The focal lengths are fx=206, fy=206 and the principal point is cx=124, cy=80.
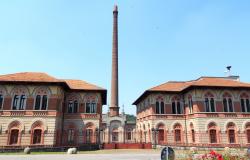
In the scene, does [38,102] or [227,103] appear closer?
[38,102]

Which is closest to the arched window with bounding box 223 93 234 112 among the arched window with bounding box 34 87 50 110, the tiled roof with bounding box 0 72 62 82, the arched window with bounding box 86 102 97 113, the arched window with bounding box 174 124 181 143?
the arched window with bounding box 174 124 181 143

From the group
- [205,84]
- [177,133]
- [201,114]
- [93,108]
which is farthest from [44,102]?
[205,84]

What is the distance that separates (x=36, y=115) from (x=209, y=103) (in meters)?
21.2

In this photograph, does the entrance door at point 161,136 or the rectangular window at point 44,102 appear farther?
the entrance door at point 161,136

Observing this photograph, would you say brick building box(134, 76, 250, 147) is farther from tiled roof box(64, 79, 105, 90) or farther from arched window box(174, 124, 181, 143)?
tiled roof box(64, 79, 105, 90)

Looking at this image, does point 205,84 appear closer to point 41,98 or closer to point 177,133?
point 177,133

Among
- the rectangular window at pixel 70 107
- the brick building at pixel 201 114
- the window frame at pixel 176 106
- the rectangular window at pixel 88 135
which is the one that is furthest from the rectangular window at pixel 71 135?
the window frame at pixel 176 106

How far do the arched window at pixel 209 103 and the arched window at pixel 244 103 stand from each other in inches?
155

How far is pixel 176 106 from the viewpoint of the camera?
29.5 meters

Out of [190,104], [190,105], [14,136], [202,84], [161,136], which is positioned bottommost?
[161,136]

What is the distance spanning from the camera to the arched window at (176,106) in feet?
96.1

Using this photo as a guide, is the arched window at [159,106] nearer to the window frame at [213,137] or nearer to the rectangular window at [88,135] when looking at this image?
the window frame at [213,137]

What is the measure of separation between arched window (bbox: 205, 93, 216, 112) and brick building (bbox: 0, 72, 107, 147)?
14.7 meters

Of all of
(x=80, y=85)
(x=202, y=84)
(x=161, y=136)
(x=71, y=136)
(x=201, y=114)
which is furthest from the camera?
(x=80, y=85)
